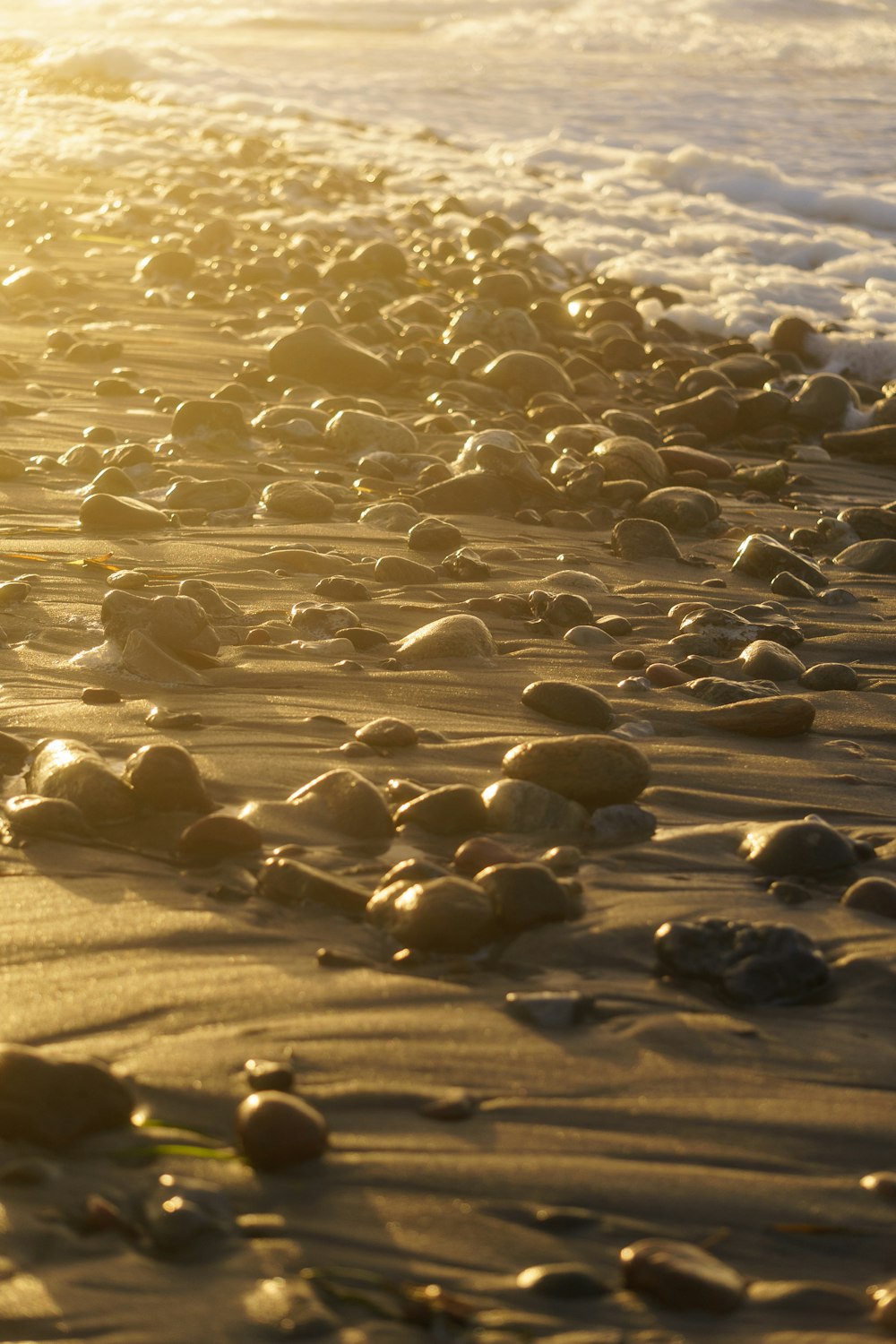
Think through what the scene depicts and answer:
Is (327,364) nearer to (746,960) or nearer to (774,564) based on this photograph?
(774,564)

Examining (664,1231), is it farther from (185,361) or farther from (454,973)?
(185,361)

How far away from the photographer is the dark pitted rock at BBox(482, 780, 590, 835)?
2.59 metres

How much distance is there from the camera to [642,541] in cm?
462

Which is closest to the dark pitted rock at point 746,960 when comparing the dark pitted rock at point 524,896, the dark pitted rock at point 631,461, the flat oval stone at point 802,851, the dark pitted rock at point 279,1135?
the dark pitted rock at point 524,896

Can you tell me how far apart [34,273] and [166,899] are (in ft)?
20.7

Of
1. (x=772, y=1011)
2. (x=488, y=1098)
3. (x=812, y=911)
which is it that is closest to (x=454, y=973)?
(x=488, y=1098)

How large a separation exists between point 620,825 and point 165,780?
84cm

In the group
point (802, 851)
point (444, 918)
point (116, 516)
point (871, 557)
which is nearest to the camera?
point (444, 918)

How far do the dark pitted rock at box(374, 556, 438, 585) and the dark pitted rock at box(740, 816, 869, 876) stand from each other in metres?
1.76

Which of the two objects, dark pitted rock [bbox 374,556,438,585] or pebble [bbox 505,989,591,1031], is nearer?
pebble [bbox 505,989,591,1031]

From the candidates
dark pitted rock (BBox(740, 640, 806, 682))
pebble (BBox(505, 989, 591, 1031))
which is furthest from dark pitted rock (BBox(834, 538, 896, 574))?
pebble (BBox(505, 989, 591, 1031))

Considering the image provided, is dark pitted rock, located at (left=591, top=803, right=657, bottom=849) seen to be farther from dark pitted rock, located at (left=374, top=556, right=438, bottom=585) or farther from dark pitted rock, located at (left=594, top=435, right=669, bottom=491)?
dark pitted rock, located at (left=594, top=435, right=669, bottom=491)

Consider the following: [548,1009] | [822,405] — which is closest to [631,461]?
[822,405]

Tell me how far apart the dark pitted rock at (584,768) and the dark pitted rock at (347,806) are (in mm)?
296
